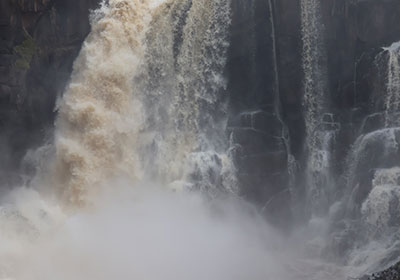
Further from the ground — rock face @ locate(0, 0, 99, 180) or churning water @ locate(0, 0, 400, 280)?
rock face @ locate(0, 0, 99, 180)

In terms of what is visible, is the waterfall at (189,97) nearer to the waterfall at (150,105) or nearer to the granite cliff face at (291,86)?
the waterfall at (150,105)

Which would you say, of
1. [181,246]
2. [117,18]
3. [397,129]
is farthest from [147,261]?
[117,18]

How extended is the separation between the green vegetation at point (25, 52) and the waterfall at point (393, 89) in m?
11.7

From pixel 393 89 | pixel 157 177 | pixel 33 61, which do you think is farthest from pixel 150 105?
pixel 393 89

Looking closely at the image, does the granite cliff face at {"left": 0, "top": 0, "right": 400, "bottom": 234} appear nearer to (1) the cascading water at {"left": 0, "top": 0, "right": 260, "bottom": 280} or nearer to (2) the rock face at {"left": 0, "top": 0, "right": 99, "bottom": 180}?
(2) the rock face at {"left": 0, "top": 0, "right": 99, "bottom": 180}

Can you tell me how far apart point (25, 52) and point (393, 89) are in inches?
475

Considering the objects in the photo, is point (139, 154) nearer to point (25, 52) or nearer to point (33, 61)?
point (33, 61)

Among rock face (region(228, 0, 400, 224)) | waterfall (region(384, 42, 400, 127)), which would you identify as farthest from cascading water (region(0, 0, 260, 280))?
waterfall (region(384, 42, 400, 127))

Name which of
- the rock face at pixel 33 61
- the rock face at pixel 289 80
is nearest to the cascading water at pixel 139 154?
the rock face at pixel 289 80

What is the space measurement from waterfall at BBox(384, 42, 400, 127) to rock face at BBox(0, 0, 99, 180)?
397 inches

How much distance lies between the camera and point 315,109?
1970cm

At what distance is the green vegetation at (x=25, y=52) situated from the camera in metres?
22.8

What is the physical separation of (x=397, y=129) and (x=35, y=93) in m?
12.0

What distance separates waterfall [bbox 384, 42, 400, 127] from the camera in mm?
17953
